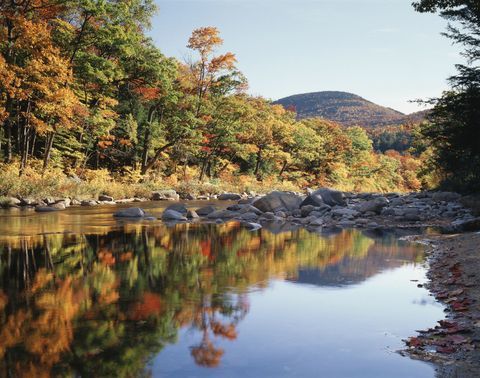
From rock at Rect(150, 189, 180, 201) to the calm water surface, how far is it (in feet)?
47.8

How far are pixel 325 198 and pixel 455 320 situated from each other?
14.8m

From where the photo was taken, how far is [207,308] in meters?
5.16

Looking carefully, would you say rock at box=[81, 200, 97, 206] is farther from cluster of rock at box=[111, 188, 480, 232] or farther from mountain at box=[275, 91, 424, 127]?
mountain at box=[275, 91, 424, 127]


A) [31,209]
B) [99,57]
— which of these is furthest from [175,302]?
[99,57]

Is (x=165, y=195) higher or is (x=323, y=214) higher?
(x=165, y=195)

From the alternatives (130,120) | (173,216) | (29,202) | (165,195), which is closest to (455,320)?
(173,216)

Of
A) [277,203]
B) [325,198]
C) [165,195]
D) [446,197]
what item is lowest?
[165,195]

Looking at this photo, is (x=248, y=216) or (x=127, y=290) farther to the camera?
(x=248, y=216)

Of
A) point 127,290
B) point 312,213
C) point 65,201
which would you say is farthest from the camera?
point 65,201

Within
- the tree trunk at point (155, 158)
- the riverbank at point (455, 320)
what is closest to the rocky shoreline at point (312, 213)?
the riverbank at point (455, 320)

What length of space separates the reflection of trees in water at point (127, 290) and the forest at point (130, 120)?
24.0ft

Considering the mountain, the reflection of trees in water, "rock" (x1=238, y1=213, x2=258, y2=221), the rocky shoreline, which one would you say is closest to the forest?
the rocky shoreline

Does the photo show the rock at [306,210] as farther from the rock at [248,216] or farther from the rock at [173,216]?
the rock at [173,216]

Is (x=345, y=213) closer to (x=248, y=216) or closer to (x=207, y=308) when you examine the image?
(x=248, y=216)
